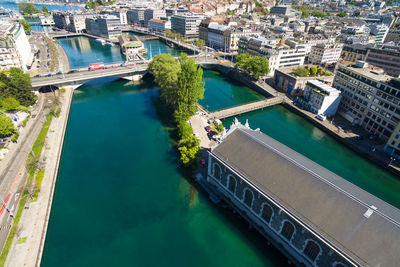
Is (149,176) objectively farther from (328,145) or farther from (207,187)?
(328,145)

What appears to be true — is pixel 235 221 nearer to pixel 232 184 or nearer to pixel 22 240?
pixel 232 184

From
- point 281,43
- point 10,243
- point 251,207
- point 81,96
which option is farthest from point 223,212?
point 281,43

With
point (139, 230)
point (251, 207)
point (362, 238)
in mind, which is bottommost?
point (139, 230)

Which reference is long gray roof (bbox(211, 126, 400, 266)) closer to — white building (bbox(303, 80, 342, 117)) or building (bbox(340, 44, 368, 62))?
white building (bbox(303, 80, 342, 117))

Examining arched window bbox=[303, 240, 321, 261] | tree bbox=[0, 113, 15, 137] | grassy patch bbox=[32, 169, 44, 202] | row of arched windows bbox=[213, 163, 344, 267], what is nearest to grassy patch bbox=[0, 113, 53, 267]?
grassy patch bbox=[32, 169, 44, 202]

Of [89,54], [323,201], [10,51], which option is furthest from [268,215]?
[89,54]
